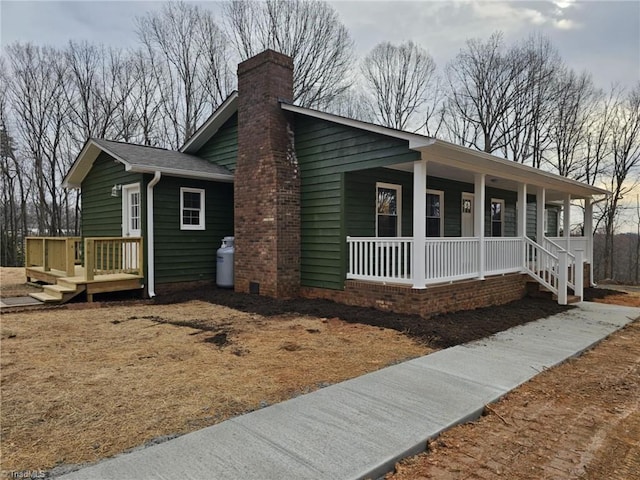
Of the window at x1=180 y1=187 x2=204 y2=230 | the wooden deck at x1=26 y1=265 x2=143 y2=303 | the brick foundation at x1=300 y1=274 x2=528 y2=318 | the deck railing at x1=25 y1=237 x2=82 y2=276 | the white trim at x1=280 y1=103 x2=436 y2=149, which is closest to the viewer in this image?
the white trim at x1=280 y1=103 x2=436 y2=149

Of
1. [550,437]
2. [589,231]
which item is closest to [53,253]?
[550,437]

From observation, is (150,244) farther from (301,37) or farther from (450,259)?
(301,37)

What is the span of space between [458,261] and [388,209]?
231cm

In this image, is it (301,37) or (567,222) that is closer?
(567,222)

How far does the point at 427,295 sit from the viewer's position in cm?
726

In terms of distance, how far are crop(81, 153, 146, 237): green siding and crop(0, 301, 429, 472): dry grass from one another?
421cm

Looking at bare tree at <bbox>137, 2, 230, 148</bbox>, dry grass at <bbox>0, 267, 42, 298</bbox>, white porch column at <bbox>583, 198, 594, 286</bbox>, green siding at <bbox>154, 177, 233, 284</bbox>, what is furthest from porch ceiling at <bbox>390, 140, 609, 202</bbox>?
bare tree at <bbox>137, 2, 230, 148</bbox>

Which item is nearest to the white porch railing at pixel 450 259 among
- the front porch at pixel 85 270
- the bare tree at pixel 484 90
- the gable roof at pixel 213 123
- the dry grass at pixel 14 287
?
the gable roof at pixel 213 123

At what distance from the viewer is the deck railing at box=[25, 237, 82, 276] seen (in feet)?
30.0

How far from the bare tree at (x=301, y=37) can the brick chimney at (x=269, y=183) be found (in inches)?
486

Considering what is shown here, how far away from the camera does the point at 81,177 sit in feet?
43.4

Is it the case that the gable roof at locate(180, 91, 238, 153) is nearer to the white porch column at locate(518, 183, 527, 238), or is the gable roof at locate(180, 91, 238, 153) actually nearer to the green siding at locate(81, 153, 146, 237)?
the green siding at locate(81, 153, 146, 237)

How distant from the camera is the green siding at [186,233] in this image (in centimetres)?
983

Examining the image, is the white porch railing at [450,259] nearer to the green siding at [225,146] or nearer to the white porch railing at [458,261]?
the white porch railing at [458,261]
